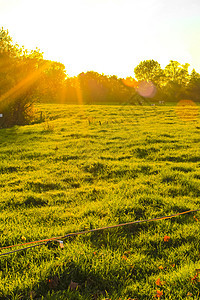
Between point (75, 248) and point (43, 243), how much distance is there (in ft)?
1.75

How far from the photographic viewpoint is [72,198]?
6008mm

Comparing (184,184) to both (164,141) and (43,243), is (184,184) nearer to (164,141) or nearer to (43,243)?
(43,243)

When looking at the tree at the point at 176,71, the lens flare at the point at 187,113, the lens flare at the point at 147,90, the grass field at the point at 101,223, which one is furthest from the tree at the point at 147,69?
the grass field at the point at 101,223

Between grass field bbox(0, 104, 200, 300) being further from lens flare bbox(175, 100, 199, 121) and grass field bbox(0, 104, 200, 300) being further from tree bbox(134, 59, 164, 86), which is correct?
tree bbox(134, 59, 164, 86)

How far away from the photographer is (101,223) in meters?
4.66

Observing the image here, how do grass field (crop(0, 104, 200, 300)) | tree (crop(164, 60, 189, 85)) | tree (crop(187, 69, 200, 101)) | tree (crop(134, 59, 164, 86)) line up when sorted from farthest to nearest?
tree (crop(134, 59, 164, 86)) → tree (crop(164, 60, 189, 85)) → tree (crop(187, 69, 200, 101)) → grass field (crop(0, 104, 200, 300))

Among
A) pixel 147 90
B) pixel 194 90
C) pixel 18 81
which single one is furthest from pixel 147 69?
pixel 18 81

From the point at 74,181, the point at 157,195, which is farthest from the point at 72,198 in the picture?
the point at 157,195

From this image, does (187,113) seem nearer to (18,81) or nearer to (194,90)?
(18,81)

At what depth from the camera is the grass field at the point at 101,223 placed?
10.4 feet

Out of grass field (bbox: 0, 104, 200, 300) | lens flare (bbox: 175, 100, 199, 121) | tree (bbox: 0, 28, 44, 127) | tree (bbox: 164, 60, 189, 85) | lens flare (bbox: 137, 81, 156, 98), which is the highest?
tree (bbox: 164, 60, 189, 85)

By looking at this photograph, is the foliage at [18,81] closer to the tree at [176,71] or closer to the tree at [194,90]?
the tree at [194,90]

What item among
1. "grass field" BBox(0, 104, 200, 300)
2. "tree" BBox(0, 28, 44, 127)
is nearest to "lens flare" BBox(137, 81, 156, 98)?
"tree" BBox(0, 28, 44, 127)

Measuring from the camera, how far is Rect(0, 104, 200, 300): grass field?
10.4 feet
